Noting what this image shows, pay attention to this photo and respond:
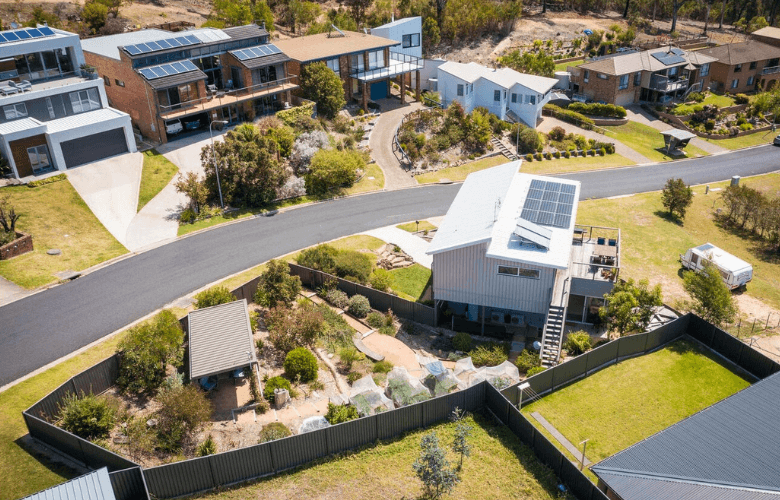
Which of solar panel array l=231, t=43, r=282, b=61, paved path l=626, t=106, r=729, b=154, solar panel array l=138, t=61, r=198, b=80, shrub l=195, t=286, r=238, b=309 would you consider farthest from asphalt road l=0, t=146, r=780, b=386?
solar panel array l=231, t=43, r=282, b=61

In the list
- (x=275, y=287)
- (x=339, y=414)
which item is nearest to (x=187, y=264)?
(x=275, y=287)

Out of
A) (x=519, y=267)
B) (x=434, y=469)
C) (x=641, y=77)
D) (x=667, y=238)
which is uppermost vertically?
(x=641, y=77)

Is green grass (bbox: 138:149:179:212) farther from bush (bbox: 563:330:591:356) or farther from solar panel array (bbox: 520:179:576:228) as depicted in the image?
bush (bbox: 563:330:591:356)

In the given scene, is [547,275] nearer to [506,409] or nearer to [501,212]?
[501,212]

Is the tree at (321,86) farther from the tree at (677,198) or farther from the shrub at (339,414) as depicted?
the shrub at (339,414)

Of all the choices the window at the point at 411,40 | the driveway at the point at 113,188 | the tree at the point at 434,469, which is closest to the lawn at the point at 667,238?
the tree at the point at 434,469

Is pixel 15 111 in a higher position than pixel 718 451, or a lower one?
higher

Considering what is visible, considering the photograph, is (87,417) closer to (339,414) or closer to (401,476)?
(339,414)
